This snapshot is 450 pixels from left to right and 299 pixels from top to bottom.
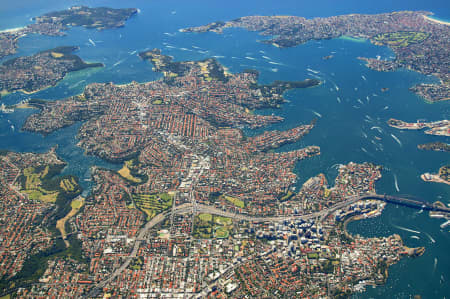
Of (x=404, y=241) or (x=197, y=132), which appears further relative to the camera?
(x=197, y=132)

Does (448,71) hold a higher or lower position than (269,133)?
higher

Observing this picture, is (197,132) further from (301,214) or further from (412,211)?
(412,211)

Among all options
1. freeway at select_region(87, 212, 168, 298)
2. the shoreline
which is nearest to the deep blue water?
the shoreline

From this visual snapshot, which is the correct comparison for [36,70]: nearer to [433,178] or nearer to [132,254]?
[132,254]

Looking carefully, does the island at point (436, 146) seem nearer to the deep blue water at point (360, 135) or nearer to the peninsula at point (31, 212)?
the deep blue water at point (360, 135)

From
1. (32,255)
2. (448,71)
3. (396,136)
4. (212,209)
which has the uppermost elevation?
(448,71)

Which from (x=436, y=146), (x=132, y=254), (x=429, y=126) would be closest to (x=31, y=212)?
(x=132, y=254)

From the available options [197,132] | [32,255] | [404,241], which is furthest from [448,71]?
[32,255]
